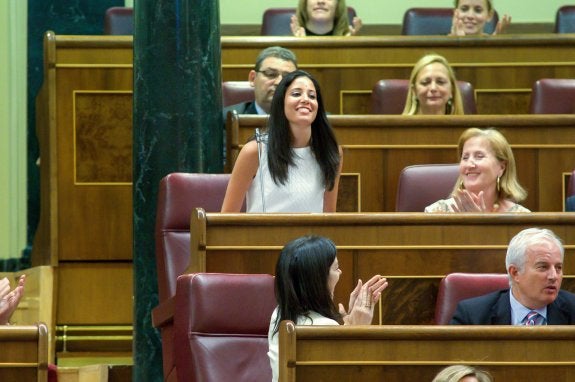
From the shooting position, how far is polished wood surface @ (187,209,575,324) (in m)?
2.58

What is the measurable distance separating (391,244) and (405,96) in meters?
1.07

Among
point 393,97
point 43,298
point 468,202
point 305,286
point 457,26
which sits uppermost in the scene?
point 457,26

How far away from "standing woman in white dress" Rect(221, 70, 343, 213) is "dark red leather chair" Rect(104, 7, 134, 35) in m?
1.49

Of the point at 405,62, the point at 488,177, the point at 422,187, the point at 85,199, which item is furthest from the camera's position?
the point at 405,62

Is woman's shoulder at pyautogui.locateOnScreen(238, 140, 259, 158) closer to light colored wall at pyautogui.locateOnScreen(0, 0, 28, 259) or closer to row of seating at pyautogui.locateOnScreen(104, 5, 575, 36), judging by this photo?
light colored wall at pyautogui.locateOnScreen(0, 0, 28, 259)

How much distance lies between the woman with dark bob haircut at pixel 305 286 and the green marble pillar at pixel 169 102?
866 mm

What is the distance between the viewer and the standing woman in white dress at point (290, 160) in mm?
2783

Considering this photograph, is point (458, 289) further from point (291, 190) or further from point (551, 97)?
point (551, 97)

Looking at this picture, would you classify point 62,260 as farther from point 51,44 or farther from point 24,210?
point 24,210

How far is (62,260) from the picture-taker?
3.39 metres

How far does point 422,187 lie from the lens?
302cm

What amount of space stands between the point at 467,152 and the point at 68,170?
916 mm

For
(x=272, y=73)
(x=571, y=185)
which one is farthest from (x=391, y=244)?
(x=272, y=73)

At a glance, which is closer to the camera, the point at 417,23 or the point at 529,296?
the point at 529,296
